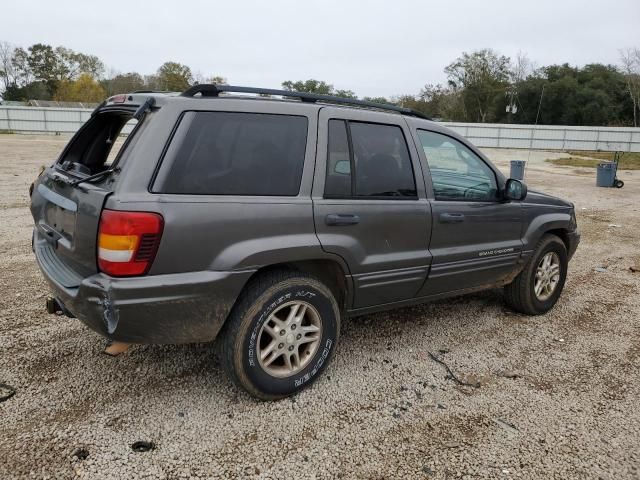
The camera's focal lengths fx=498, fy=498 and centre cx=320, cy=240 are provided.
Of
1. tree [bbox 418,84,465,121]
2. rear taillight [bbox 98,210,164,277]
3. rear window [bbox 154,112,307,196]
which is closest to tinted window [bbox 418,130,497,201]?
rear window [bbox 154,112,307,196]

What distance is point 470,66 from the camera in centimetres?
6625

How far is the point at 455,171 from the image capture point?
4004mm

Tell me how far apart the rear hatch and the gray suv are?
13 millimetres

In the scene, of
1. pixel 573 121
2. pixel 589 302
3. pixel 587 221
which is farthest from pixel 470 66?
pixel 589 302

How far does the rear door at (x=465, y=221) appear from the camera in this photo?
3709mm

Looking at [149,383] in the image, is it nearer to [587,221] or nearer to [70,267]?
[70,267]

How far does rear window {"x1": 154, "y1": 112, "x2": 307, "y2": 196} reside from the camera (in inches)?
104

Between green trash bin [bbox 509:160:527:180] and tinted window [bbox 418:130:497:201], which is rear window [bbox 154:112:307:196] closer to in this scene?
tinted window [bbox 418:130:497:201]

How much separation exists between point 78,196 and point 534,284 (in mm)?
3843

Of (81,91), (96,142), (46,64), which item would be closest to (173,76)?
(81,91)

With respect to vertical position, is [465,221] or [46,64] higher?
[46,64]

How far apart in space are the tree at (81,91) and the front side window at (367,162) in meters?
69.3

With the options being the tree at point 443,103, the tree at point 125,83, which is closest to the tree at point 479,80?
the tree at point 443,103

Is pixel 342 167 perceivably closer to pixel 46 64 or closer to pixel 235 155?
pixel 235 155
